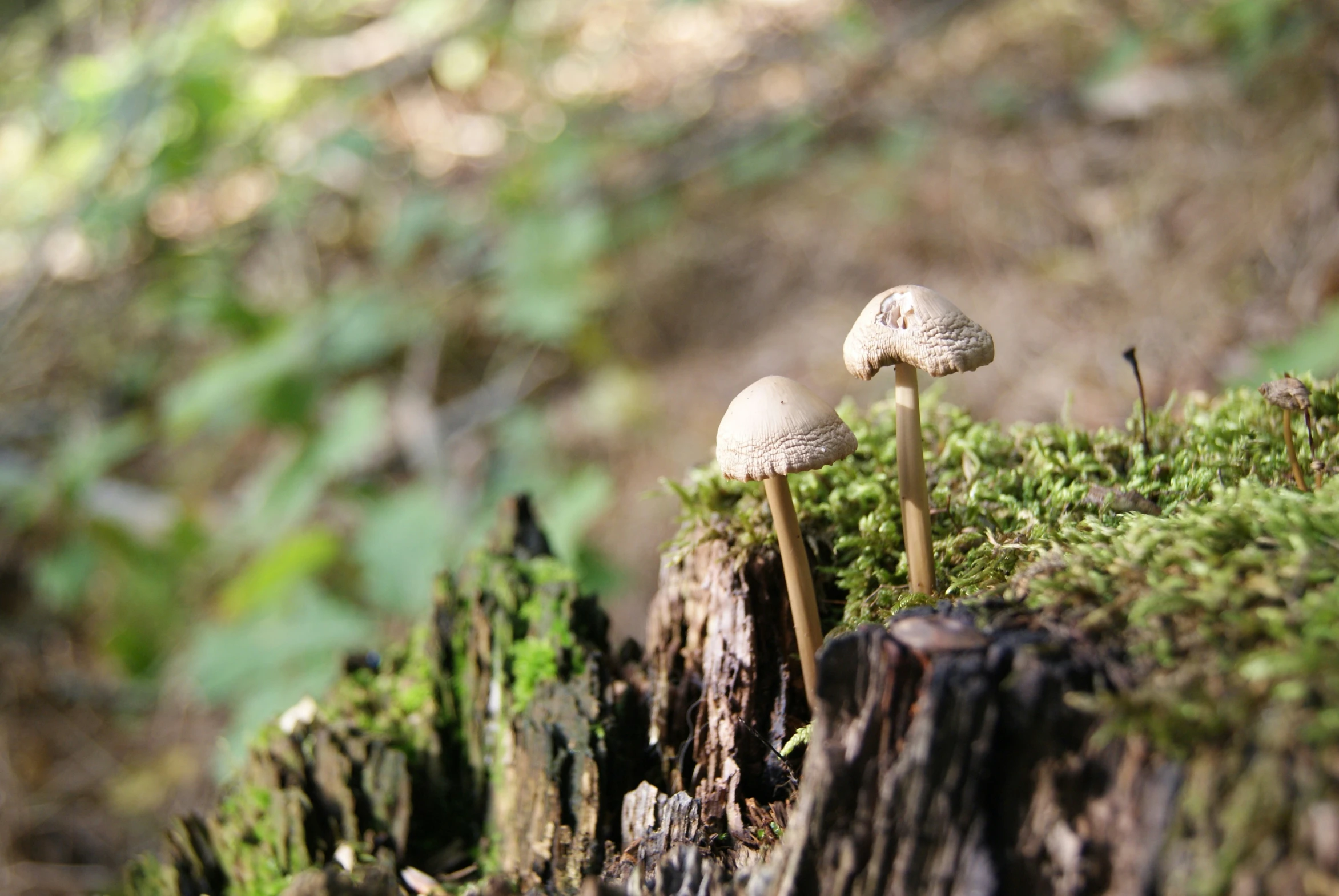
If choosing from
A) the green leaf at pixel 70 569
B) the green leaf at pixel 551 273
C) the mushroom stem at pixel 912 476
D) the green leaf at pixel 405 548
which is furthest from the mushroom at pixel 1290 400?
the green leaf at pixel 70 569

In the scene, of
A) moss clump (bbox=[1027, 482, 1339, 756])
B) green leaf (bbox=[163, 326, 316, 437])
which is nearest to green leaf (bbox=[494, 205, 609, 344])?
green leaf (bbox=[163, 326, 316, 437])

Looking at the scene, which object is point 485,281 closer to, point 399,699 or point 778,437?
point 399,699

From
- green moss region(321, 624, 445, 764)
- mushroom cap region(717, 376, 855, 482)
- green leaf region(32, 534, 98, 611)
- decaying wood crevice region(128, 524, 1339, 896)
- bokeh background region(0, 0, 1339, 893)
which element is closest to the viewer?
decaying wood crevice region(128, 524, 1339, 896)

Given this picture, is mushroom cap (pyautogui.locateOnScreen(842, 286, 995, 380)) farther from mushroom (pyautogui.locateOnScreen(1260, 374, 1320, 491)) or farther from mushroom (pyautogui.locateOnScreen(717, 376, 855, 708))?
mushroom (pyautogui.locateOnScreen(1260, 374, 1320, 491))

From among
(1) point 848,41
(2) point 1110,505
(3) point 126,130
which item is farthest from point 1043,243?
(3) point 126,130

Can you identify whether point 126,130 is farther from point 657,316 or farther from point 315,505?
point 657,316

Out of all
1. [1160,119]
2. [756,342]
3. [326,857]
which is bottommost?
[326,857]
